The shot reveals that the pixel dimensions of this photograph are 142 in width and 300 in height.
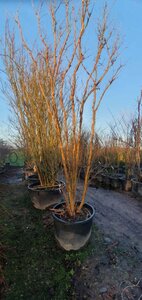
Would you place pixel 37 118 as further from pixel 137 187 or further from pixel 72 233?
pixel 137 187

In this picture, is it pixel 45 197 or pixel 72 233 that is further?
pixel 45 197

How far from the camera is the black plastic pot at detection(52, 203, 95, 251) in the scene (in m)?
1.83

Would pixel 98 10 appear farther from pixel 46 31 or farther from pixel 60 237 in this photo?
pixel 60 237

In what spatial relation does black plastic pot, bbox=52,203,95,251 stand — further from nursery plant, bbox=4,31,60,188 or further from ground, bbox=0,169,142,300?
nursery plant, bbox=4,31,60,188

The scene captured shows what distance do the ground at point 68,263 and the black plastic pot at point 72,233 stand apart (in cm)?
8

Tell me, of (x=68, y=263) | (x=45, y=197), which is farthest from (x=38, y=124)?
(x=68, y=263)

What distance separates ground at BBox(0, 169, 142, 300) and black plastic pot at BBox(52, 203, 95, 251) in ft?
0.25

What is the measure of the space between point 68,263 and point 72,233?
274 mm

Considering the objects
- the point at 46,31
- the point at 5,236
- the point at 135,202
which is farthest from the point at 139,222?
the point at 46,31

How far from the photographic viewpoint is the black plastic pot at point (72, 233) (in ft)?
5.99

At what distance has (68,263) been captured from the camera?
180cm

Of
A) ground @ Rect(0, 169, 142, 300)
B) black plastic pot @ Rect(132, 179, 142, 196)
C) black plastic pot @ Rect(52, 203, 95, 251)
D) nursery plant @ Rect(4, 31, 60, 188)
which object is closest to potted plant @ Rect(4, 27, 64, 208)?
nursery plant @ Rect(4, 31, 60, 188)

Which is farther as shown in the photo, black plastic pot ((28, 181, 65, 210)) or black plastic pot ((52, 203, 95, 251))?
black plastic pot ((28, 181, 65, 210))

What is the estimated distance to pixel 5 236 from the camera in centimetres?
216
